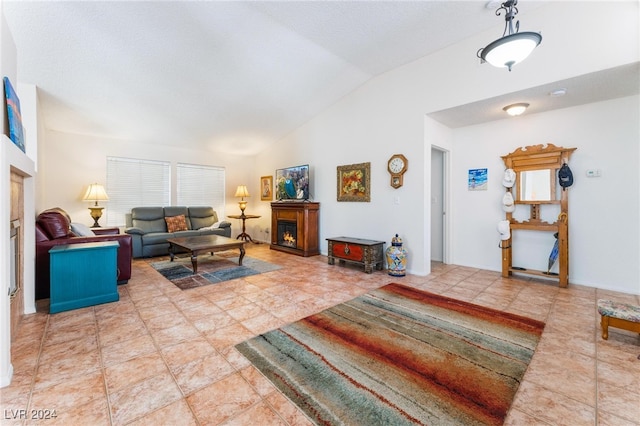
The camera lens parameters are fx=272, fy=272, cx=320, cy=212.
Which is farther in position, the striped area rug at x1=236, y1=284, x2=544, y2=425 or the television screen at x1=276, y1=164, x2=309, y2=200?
the television screen at x1=276, y1=164, x2=309, y2=200

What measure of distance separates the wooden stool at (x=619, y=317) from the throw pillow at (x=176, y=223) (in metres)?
6.39

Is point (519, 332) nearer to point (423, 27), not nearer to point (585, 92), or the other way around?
point (585, 92)

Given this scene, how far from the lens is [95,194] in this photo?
193 inches

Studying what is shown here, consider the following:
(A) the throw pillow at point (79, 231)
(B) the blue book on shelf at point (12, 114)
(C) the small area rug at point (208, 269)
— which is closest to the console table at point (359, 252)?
(C) the small area rug at point (208, 269)

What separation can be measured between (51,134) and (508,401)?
720cm

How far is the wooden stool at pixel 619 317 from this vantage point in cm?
207

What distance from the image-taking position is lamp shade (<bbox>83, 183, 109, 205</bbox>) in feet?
16.0

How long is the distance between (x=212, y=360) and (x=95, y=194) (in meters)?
4.68

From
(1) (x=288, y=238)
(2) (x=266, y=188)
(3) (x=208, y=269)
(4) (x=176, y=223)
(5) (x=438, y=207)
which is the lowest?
(3) (x=208, y=269)

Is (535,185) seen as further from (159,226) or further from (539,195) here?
(159,226)

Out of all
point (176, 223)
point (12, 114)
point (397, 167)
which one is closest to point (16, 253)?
point (12, 114)

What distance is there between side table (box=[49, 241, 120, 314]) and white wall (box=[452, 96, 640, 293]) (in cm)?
518

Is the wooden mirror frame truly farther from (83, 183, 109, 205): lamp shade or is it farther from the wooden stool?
(83, 183, 109, 205): lamp shade

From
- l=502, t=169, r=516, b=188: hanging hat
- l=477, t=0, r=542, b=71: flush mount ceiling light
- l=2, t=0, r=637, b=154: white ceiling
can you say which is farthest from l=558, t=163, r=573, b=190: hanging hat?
l=477, t=0, r=542, b=71: flush mount ceiling light
